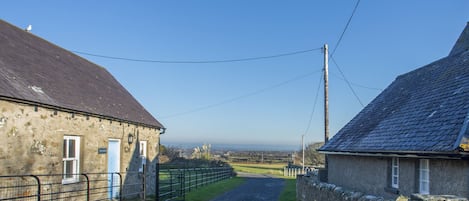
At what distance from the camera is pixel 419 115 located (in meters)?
12.7

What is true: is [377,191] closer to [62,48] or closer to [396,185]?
[396,185]

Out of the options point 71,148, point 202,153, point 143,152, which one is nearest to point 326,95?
point 143,152

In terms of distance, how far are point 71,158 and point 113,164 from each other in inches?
122

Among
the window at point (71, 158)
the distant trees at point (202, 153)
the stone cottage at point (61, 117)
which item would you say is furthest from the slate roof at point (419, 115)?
the distant trees at point (202, 153)

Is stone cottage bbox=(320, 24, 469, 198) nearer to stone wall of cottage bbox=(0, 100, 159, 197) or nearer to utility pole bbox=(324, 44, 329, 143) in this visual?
utility pole bbox=(324, 44, 329, 143)

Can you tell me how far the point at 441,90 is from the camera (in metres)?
13.1

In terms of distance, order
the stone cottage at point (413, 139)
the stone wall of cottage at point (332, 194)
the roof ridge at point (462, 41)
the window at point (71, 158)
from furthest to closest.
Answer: the roof ridge at point (462, 41)
the window at point (71, 158)
the stone cottage at point (413, 139)
the stone wall of cottage at point (332, 194)

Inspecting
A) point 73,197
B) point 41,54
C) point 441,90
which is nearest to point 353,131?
point 441,90

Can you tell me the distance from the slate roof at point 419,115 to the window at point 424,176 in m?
0.55

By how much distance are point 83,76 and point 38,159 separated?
6921 millimetres

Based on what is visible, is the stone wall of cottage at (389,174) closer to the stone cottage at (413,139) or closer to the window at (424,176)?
the stone cottage at (413,139)

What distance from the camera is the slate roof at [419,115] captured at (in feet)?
33.6

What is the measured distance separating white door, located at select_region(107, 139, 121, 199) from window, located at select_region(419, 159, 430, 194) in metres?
10.6

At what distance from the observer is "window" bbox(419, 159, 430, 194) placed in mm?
10617
